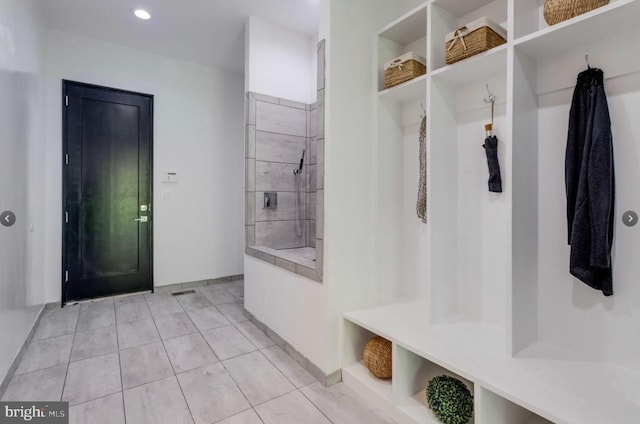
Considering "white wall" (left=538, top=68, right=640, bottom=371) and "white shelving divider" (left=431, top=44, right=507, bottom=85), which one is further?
"white shelving divider" (left=431, top=44, right=507, bottom=85)

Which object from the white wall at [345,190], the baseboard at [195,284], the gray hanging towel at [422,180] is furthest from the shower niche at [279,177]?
the baseboard at [195,284]

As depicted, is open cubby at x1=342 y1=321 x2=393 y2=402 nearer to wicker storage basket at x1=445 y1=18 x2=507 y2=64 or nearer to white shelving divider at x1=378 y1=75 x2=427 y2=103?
white shelving divider at x1=378 y1=75 x2=427 y2=103

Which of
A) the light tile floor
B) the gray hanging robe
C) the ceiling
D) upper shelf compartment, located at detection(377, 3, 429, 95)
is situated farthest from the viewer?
the ceiling

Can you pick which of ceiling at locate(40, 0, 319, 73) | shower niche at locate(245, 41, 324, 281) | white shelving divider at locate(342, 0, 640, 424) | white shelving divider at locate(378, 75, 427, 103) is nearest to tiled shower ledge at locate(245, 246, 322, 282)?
shower niche at locate(245, 41, 324, 281)

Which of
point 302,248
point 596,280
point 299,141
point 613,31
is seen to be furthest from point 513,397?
point 299,141

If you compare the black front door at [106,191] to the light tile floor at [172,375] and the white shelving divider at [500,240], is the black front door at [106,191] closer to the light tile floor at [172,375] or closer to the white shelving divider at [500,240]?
the light tile floor at [172,375]

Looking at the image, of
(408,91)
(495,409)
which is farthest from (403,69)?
(495,409)

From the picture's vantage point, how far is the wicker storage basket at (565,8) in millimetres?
1338

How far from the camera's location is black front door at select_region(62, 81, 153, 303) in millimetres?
3477

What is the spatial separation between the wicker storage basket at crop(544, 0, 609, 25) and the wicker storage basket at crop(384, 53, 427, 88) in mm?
702

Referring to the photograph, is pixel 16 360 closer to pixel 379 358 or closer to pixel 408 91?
pixel 379 358

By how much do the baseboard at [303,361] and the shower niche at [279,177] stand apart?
2.04 feet

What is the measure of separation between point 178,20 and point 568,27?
331cm

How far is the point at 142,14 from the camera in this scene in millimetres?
3080
